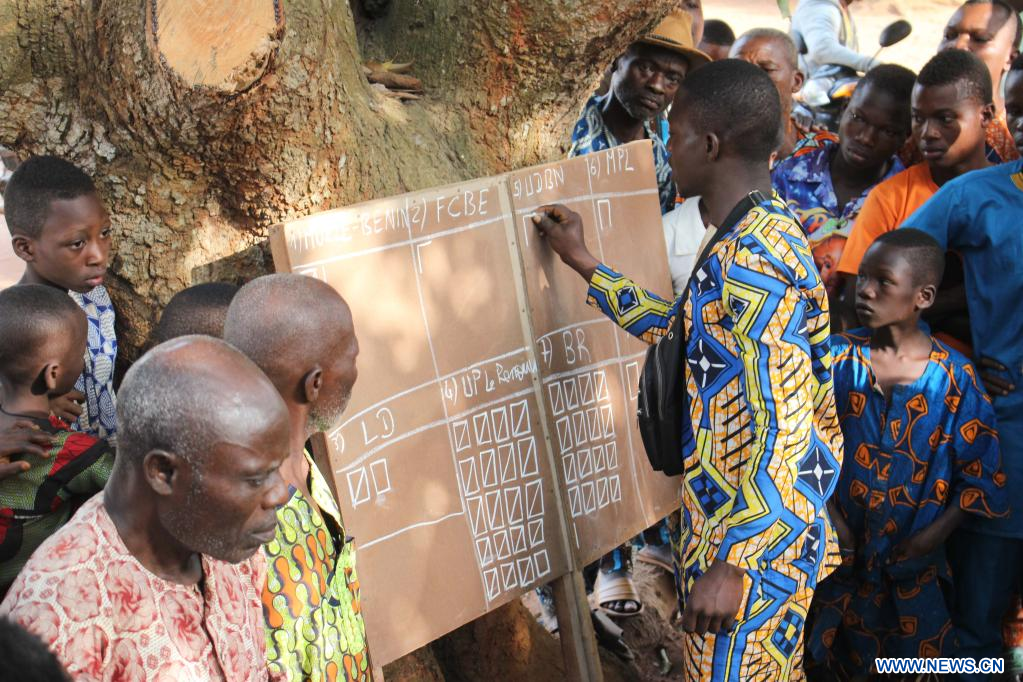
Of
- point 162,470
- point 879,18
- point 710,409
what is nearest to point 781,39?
point 710,409

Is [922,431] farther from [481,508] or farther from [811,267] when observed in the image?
[481,508]

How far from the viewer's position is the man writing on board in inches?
108

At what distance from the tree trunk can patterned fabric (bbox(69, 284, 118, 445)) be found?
76mm

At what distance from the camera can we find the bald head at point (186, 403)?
1747 mm

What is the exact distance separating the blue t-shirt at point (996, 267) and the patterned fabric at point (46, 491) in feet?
10.3

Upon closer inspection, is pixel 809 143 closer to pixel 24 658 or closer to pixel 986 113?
pixel 986 113

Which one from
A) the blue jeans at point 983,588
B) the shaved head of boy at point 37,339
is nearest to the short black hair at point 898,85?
the blue jeans at point 983,588

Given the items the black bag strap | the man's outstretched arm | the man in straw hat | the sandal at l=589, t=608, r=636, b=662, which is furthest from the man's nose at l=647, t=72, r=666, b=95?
the sandal at l=589, t=608, r=636, b=662

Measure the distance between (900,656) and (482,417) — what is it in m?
2.04

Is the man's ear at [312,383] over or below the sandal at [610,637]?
over

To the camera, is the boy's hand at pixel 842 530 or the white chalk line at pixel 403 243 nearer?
the white chalk line at pixel 403 243

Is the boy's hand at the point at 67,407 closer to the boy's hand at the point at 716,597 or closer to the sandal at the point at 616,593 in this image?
the boy's hand at the point at 716,597

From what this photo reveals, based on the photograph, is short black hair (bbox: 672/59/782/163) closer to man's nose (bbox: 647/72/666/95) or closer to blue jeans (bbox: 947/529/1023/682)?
man's nose (bbox: 647/72/666/95)

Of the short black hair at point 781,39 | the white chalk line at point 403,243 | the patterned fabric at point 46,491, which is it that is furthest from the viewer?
the short black hair at point 781,39
